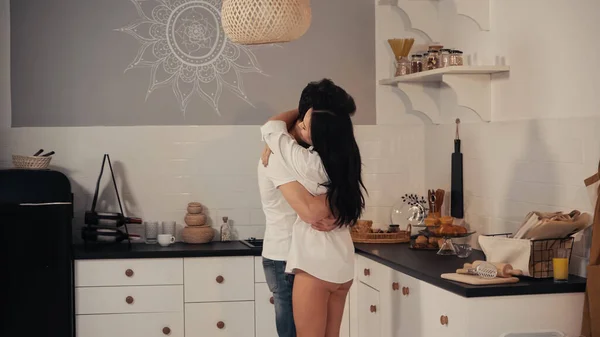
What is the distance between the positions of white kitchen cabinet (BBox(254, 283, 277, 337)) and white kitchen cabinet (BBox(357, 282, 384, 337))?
1.83 ft

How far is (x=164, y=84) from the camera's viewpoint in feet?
17.9

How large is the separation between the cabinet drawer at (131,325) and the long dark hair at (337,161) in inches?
68.3

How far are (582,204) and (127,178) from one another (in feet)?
9.32

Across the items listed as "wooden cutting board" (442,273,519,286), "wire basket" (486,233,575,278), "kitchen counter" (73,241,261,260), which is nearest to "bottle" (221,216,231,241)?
"kitchen counter" (73,241,261,260)

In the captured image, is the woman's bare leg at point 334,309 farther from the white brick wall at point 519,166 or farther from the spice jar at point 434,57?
the spice jar at point 434,57

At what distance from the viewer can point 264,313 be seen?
16.7ft

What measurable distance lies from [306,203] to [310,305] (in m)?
0.43

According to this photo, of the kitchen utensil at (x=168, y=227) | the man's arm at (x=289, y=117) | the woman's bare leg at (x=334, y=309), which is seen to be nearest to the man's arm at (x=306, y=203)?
the woman's bare leg at (x=334, y=309)

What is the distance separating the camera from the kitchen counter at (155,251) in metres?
4.93

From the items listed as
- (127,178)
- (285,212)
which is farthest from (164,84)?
(285,212)

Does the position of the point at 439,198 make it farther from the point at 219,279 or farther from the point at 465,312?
the point at 465,312

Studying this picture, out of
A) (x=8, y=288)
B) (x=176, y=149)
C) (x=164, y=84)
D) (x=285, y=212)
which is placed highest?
(x=164, y=84)

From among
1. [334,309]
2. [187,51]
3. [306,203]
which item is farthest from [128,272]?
[306,203]

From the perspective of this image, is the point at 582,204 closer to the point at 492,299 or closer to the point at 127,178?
the point at 492,299
